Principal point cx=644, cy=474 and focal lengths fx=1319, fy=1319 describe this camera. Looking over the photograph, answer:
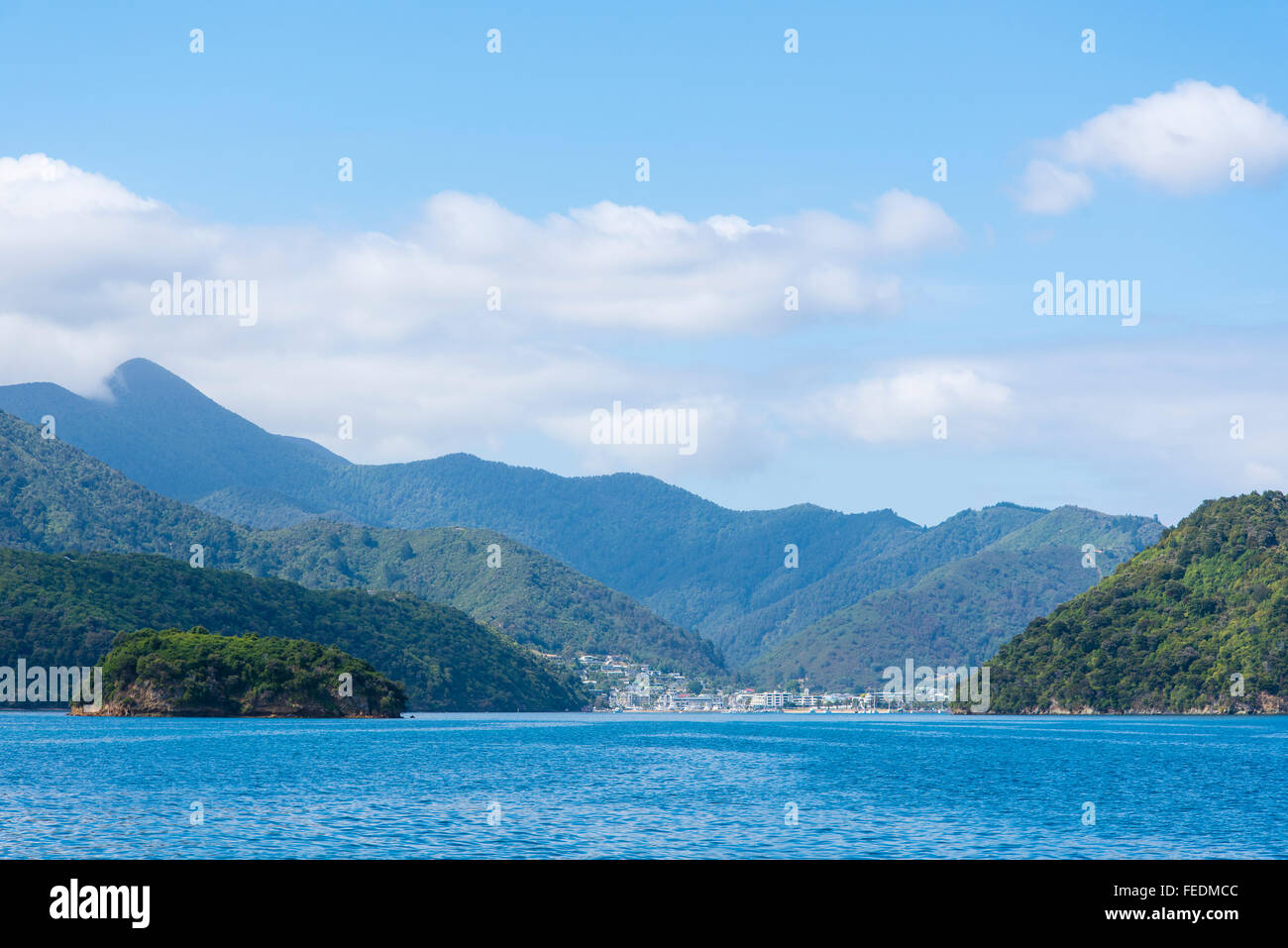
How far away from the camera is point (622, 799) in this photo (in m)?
76.1

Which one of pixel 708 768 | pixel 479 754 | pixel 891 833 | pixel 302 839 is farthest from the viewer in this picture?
pixel 479 754

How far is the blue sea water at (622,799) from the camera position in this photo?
2185 inches

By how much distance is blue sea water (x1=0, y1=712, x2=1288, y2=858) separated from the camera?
55500mm

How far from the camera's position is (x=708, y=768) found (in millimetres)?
105688

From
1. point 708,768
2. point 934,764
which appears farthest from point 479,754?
point 934,764
